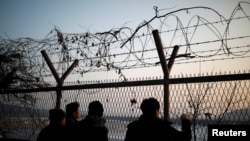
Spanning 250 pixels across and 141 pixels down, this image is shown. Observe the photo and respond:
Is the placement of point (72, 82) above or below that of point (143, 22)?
below

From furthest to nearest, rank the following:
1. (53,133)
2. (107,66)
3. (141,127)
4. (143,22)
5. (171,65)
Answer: (107,66) → (143,22) → (171,65) → (53,133) → (141,127)

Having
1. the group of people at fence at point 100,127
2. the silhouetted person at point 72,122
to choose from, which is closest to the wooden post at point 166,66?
the group of people at fence at point 100,127

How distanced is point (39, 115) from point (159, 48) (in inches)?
141

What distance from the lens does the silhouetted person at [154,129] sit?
9.90 ft

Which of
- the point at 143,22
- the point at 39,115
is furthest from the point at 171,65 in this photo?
the point at 39,115

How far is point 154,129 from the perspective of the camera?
3.05 meters

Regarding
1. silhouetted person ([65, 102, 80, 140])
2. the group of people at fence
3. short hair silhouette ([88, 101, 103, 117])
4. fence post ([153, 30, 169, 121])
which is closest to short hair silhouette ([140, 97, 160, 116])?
the group of people at fence

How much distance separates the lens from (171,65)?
13.3 ft

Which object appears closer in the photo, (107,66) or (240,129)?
(240,129)

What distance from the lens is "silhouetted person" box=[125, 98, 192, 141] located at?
9.90 feet

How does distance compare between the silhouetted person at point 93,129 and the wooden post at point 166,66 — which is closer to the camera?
the silhouetted person at point 93,129

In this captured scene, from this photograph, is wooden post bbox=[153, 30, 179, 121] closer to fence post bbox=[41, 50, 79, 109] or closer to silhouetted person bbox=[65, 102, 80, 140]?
silhouetted person bbox=[65, 102, 80, 140]

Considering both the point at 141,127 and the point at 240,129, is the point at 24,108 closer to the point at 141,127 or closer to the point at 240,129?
the point at 141,127

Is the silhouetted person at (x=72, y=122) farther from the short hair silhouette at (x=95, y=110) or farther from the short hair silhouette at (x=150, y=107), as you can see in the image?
the short hair silhouette at (x=150, y=107)
